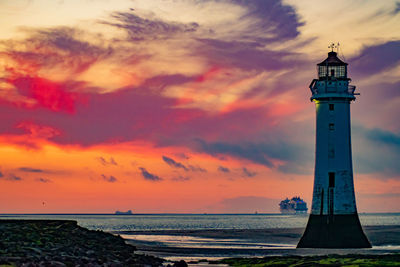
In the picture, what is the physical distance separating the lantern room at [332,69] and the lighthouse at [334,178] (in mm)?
1134

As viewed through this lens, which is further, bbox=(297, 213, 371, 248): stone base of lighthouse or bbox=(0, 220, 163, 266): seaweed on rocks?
bbox=(297, 213, 371, 248): stone base of lighthouse

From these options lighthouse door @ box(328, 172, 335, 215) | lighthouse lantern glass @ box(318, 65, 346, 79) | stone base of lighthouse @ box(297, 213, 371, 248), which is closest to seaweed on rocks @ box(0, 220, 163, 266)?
stone base of lighthouse @ box(297, 213, 371, 248)

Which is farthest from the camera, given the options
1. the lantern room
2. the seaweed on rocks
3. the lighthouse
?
the lantern room

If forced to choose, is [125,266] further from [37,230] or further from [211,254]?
[211,254]

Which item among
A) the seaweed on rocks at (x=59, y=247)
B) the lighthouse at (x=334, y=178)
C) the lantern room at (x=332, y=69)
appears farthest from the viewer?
the lantern room at (x=332, y=69)

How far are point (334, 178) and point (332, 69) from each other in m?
9.29

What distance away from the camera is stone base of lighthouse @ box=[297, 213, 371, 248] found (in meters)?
48.6

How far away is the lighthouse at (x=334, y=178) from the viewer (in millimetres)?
48594

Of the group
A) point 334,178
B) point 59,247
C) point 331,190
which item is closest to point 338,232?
point 331,190

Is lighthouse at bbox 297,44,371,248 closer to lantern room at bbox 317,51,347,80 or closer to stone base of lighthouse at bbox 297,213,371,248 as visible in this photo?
stone base of lighthouse at bbox 297,213,371,248

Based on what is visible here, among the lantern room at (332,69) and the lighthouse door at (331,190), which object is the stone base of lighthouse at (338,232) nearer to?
the lighthouse door at (331,190)

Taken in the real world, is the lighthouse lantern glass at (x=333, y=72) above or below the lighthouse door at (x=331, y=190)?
above

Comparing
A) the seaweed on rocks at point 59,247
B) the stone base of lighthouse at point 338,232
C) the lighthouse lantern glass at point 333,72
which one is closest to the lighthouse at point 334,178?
the stone base of lighthouse at point 338,232

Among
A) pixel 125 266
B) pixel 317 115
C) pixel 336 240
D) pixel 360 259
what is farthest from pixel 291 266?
pixel 317 115
